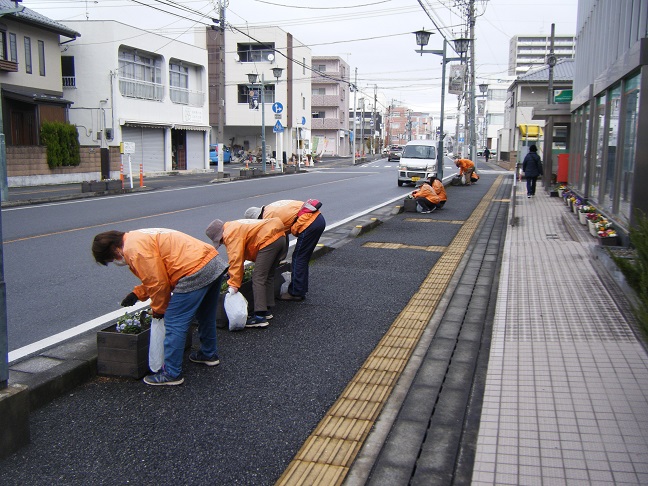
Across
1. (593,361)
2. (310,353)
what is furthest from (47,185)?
(593,361)

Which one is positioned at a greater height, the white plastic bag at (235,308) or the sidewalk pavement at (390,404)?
the white plastic bag at (235,308)

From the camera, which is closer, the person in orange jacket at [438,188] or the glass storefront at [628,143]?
the glass storefront at [628,143]

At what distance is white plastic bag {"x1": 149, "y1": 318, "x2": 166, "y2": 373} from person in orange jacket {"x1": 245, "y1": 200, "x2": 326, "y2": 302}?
2198 millimetres

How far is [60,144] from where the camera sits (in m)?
27.3

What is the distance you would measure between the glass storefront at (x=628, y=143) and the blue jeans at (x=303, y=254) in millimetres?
5054

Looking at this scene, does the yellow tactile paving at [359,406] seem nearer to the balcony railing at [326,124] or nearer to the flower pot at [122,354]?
the flower pot at [122,354]

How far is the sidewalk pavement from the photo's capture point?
3639 millimetres

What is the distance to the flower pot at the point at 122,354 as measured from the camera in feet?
16.1

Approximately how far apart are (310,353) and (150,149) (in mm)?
34595

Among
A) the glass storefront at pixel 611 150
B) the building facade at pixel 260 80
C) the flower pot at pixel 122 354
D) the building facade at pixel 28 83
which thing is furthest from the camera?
the building facade at pixel 260 80

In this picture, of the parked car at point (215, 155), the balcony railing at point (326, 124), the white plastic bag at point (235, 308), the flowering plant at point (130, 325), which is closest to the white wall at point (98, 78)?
the parked car at point (215, 155)

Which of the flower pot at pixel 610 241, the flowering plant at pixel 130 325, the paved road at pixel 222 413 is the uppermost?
the flower pot at pixel 610 241

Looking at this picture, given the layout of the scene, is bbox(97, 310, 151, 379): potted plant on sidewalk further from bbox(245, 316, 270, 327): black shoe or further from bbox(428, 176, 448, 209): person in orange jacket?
bbox(428, 176, 448, 209): person in orange jacket

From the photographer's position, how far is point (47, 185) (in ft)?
86.5
